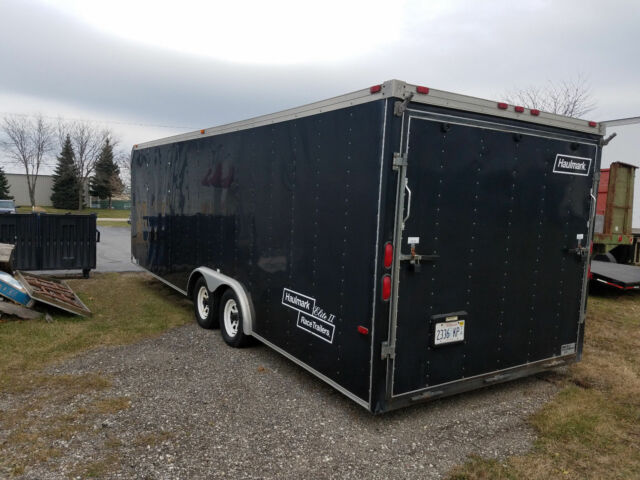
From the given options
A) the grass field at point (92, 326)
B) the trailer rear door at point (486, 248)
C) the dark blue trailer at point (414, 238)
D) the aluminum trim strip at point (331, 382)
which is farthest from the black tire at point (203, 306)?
the trailer rear door at point (486, 248)

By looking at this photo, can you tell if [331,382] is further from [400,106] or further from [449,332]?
[400,106]

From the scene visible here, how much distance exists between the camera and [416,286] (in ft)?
12.2

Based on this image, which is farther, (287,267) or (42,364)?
(42,364)

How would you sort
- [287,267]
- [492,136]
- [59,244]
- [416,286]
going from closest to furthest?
1. [416,286]
2. [492,136]
3. [287,267]
4. [59,244]

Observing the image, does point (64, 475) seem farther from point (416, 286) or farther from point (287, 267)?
point (416, 286)

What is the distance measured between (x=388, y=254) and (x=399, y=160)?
707 millimetres

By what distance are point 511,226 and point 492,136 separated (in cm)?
83

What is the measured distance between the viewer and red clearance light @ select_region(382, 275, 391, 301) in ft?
11.7

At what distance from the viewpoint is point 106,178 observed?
4931 centimetres

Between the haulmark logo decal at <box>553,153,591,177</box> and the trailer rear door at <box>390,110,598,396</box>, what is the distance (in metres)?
0.01

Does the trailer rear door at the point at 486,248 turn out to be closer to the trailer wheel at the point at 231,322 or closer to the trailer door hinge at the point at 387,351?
the trailer door hinge at the point at 387,351

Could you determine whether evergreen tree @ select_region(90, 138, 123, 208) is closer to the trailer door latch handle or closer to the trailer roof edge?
the trailer roof edge

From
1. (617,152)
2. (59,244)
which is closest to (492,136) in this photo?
(59,244)

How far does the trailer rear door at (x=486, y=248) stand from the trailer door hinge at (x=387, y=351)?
57 mm
